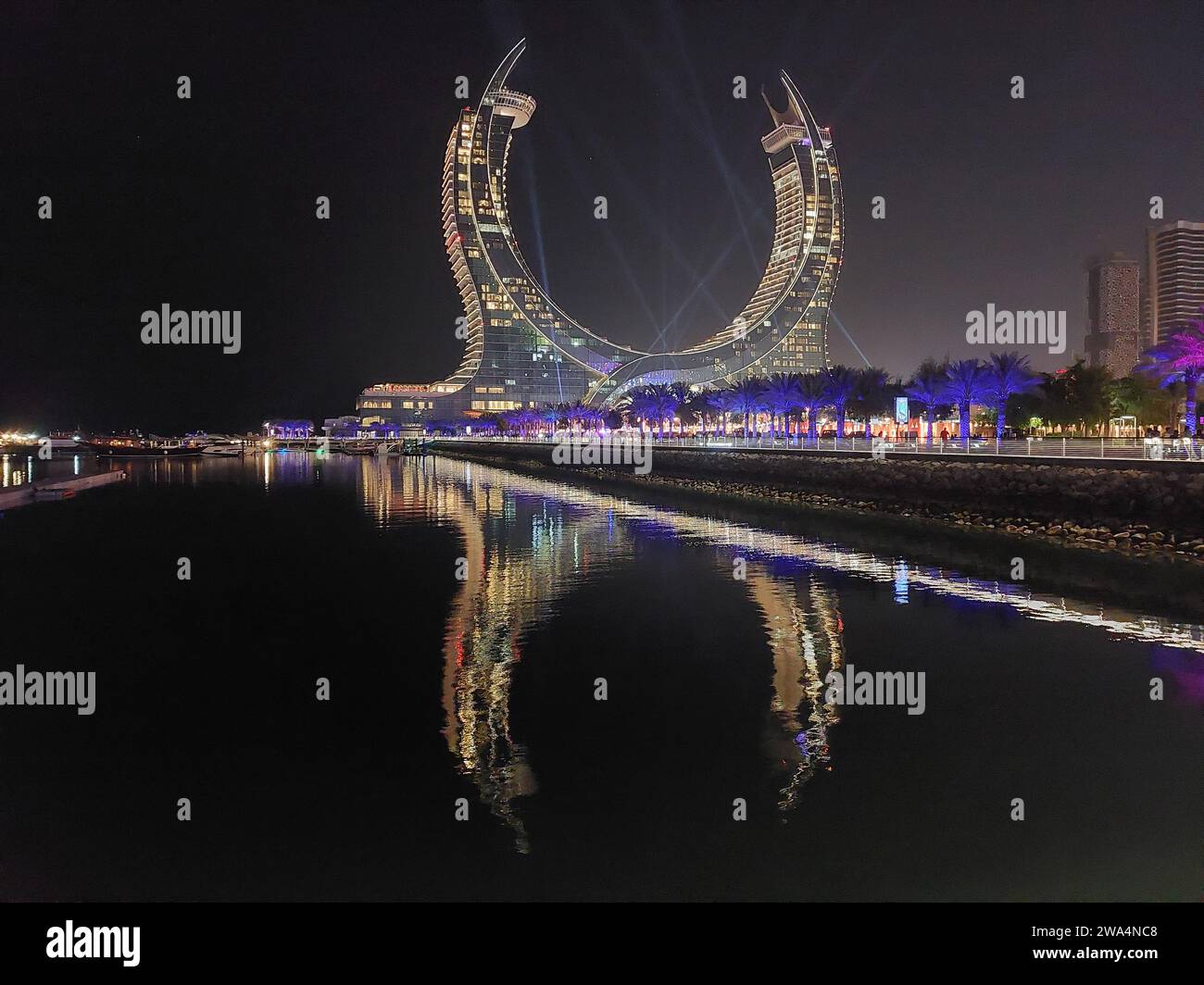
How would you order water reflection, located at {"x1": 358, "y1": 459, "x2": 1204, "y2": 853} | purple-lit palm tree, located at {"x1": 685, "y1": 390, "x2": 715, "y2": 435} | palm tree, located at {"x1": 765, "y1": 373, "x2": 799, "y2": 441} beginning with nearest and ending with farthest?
water reflection, located at {"x1": 358, "y1": 459, "x2": 1204, "y2": 853} < palm tree, located at {"x1": 765, "y1": 373, "x2": 799, "y2": 441} < purple-lit palm tree, located at {"x1": 685, "y1": 390, "x2": 715, "y2": 435}

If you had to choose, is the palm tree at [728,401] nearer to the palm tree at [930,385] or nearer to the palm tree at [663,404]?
the palm tree at [663,404]

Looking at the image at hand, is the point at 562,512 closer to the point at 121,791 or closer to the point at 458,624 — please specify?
the point at 458,624

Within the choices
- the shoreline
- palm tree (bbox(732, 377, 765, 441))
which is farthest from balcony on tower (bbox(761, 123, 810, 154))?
the shoreline

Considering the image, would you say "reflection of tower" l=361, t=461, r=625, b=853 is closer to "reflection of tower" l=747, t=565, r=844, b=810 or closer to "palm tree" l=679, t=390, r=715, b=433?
"reflection of tower" l=747, t=565, r=844, b=810

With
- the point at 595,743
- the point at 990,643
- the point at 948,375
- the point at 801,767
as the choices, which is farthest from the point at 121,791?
the point at 948,375

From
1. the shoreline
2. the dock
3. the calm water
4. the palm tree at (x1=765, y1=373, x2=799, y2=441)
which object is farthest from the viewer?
the palm tree at (x1=765, y1=373, x2=799, y2=441)

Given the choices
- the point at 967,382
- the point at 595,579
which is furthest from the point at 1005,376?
the point at 595,579
